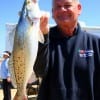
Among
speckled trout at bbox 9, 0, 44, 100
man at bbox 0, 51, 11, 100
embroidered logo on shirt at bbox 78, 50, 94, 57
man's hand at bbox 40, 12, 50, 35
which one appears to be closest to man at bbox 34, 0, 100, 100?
embroidered logo on shirt at bbox 78, 50, 94, 57

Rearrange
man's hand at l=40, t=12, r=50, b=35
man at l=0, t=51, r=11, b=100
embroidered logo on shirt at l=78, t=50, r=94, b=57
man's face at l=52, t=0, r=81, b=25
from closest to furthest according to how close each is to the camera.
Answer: man's hand at l=40, t=12, r=50, b=35 < man's face at l=52, t=0, r=81, b=25 < embroidered logo on shirt at l=78, t=50, r=94, b=57 < man at l=0, t=51, r=11, b=100

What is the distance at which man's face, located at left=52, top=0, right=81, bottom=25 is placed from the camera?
447 centimetres

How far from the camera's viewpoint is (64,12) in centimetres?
446

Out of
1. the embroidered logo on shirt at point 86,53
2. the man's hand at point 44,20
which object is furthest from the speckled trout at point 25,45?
the embroidered logo on shirt at point 86,53

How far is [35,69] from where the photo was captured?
14.4 ft

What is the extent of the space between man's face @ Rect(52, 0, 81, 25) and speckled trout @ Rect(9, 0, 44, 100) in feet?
2.81

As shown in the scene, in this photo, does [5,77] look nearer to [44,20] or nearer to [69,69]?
[69,69]

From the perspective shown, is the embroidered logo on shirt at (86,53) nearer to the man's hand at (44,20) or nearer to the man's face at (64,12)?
the man's face at (64,12)

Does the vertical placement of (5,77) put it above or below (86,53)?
below

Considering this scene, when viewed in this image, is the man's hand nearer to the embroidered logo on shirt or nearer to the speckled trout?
the speckled trout

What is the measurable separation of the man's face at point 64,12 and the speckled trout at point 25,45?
0.86 m

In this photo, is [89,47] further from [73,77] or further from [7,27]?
[7,27]

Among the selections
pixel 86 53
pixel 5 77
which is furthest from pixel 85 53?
pixel 5 77

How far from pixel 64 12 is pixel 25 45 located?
1.11 meters
